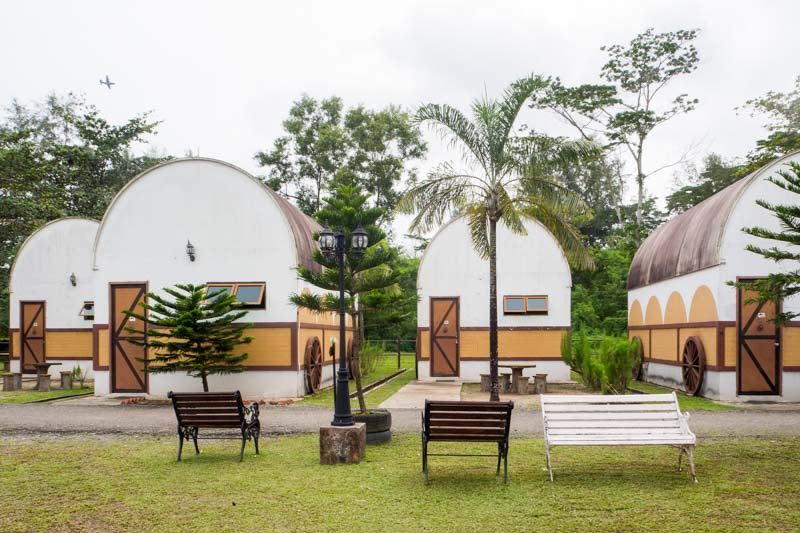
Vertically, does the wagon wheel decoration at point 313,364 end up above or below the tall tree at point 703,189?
below

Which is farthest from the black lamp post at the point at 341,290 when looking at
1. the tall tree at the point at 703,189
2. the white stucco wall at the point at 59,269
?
the tall tree at the point at 703,189

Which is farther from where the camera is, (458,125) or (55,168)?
(55,168)

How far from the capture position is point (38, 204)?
24.7m

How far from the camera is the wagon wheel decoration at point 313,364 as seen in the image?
1677cm

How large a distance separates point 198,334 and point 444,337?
873 centimetres

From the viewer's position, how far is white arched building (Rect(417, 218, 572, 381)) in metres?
20.8

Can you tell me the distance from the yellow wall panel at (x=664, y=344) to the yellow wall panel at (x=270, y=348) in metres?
10.2

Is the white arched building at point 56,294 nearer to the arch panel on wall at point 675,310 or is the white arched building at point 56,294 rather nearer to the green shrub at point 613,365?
the green shrub at point 613,365

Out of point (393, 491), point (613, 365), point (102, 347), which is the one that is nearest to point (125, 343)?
point (102, 347)

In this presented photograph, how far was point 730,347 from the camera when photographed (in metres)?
15.3

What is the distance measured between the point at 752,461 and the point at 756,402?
7.51m

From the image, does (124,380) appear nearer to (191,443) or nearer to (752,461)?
(191,443)

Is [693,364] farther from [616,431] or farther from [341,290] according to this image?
[341,290]

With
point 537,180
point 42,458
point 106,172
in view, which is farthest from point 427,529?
point 106,172
